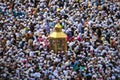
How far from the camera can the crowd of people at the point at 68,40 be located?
1165 centimetres

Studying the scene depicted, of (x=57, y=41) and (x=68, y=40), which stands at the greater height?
(x=57, y=41)

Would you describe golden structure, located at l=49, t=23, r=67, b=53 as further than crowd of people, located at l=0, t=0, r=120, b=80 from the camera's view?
No

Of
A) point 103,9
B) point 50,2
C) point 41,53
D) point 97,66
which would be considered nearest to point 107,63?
point 97,66

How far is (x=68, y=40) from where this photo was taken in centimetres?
1323

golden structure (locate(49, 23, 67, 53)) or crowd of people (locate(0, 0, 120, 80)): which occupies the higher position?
golden structure (locate(49, 23, 67, 53))

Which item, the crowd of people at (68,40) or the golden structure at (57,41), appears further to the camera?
the crowd of people at (68,40)

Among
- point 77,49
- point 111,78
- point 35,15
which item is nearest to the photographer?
point 111,78

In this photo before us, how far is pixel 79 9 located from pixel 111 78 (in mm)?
4451

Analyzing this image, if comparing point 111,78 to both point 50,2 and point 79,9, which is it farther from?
point 50,2

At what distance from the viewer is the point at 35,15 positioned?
1528 cm

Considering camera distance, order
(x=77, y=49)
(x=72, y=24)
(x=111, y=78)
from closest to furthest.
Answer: (x=111, y=78), (x=77, y=49), (x=72, y=24)

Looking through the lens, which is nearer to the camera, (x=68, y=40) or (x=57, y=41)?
(x=57, y=41)

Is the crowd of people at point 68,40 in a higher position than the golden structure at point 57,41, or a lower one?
lower

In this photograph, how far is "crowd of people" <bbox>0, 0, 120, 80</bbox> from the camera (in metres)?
11.6
